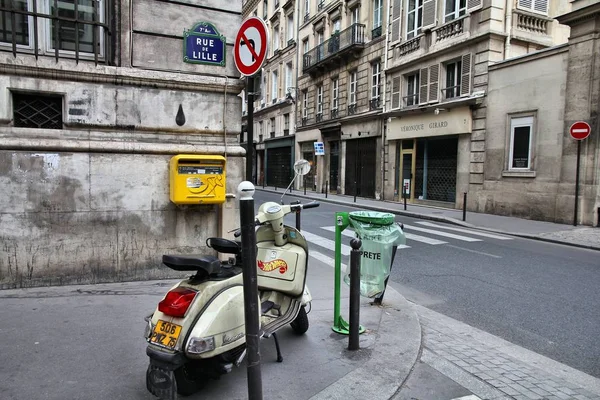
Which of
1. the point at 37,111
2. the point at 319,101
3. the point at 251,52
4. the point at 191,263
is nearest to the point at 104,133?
the point at 37,111

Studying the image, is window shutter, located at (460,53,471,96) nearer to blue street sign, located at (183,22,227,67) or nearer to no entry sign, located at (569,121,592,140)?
no entry sign, located at (569,121,592,140)

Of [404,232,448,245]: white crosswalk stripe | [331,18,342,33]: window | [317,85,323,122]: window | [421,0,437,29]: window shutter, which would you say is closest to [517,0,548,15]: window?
[421,0,437,29]: window shutter

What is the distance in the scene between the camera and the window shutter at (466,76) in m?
16.3

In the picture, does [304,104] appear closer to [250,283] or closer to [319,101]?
[319,101]

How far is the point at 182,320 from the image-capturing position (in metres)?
2.73

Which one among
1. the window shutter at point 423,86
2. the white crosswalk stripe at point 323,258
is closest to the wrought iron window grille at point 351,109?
the window shutter at point 423,86

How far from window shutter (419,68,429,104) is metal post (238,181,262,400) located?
17.6m

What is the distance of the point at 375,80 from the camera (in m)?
22.8

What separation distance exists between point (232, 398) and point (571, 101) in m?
13.8

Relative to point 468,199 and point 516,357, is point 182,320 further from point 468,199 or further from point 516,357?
point 468,199

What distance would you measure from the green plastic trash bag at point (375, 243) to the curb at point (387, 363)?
1.52 feet

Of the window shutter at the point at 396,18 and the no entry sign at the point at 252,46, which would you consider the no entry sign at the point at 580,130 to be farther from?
the no entry sign at the point at 252,46

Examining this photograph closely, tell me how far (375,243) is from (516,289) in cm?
311

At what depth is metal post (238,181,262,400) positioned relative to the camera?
241 centimetres
